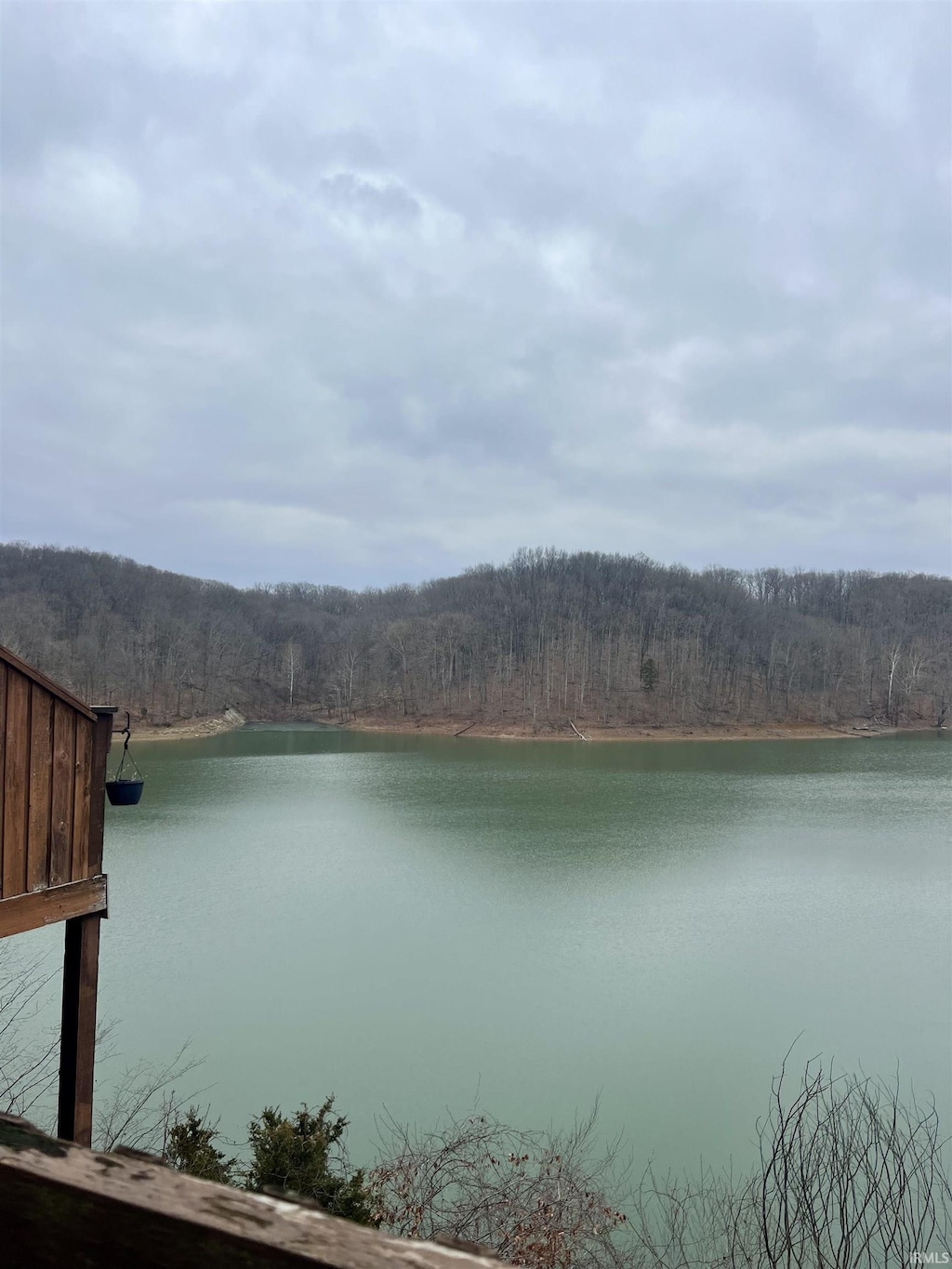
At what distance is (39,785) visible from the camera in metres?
5.21

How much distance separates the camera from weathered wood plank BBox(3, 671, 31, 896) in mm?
5008

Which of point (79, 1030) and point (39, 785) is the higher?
point (39, 785)

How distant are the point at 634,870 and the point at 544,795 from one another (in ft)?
33.8

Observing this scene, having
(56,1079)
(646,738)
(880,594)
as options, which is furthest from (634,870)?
(880,594)

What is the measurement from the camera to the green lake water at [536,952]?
8594 mm

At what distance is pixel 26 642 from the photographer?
58125 mm

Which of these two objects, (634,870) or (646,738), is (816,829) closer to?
(634,870)

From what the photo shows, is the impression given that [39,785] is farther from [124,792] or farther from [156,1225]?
[156,1225]

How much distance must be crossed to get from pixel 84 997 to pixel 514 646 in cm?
6712

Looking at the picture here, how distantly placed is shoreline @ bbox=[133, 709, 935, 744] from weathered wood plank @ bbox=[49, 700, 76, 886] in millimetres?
46895

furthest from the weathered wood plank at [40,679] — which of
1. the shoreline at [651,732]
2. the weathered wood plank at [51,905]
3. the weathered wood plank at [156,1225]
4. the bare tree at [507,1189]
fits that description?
the shoreline at [651,732]

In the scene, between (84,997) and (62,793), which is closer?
(62,793)

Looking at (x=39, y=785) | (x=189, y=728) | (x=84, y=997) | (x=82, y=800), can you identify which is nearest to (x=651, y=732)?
(x=189, y=728)

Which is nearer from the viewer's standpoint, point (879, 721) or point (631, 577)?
point (879, 721)
